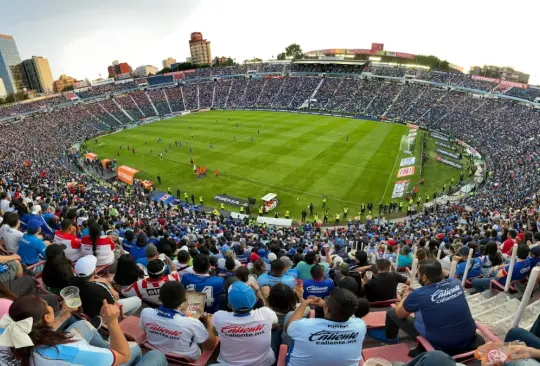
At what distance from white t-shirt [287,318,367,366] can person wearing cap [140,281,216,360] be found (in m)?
1.42

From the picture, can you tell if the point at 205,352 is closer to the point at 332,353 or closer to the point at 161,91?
the point at 332,353

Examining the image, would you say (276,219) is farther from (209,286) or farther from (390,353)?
(390,353)

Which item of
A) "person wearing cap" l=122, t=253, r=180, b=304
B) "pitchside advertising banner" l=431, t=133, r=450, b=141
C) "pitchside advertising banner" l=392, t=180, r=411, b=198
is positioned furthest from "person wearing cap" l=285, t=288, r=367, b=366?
"pitchside advertising banner" l=431, t=133, r=450, b=141

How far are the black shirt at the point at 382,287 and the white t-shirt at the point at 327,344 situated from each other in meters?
2.68

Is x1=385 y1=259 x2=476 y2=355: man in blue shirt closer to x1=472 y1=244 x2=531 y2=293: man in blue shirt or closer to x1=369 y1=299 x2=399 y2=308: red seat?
x1=369 y1=299 x2=399 y2=308: red seat

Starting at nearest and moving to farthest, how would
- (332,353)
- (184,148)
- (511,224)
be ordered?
(332,353) → (511,224) → (184,148)

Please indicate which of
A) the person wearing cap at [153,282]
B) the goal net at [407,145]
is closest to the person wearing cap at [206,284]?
the person wearing cap at [153,282]

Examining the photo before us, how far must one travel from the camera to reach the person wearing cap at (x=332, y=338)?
13.1 feet

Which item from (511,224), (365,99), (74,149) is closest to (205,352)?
(511,224)

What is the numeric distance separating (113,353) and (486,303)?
698 centimetres

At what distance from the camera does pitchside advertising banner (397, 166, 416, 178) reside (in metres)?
36.3

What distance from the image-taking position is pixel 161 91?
3413 inches

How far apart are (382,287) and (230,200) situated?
26.5m

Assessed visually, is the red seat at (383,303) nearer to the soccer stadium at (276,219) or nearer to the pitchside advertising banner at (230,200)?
the soccer stadium at (276,219)
